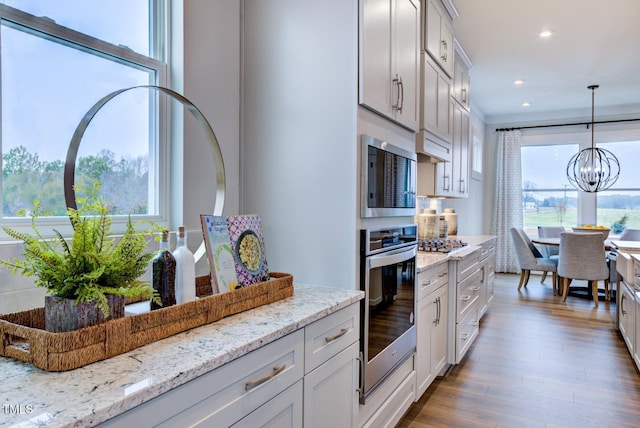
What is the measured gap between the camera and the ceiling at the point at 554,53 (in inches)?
137

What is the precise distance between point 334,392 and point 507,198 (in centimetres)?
695

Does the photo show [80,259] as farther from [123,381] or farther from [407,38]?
[407,38]

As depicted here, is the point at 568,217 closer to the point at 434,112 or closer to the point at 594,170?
the point at 594,170

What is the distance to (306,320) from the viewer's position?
52.1 inches

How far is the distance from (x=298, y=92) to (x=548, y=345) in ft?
10.9

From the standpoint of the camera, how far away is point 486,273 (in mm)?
4418

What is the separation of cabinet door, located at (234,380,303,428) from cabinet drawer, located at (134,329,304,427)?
0.02m

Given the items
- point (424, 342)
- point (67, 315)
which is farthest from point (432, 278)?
point (67, 315)

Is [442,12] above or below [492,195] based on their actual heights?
above

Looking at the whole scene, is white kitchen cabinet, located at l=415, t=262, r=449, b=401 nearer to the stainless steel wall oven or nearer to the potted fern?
the stainless steel wall oven

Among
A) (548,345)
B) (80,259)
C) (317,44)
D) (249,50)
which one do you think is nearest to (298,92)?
(317,44)

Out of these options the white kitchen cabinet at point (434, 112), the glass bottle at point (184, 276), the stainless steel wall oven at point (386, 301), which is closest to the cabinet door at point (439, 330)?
the stainless steel wall oven at point (386, 301)

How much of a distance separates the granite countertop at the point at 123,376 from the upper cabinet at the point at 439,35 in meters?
2.42

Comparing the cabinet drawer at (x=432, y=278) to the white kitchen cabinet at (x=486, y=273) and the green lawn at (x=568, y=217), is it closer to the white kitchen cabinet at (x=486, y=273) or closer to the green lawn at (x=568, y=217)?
the white kitchen cabinet at (x=486, y=273)
